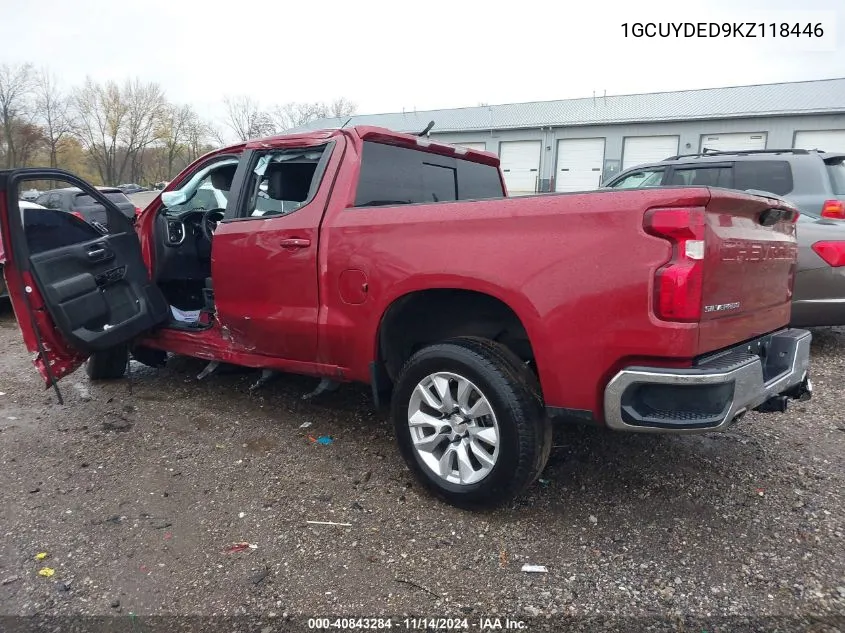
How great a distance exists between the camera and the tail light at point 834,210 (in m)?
5.33

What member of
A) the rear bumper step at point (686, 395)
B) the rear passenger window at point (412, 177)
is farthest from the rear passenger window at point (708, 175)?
the rear bumper step at point (686, 395)

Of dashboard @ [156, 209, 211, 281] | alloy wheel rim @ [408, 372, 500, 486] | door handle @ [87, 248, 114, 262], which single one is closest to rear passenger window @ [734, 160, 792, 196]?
alloy wheel rim @ [408, 372, 500, 486]

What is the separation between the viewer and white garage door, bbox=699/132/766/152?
2322 centimetres

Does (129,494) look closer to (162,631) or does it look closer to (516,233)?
(162,631)

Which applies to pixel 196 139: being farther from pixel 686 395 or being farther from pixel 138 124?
pixel 686 395

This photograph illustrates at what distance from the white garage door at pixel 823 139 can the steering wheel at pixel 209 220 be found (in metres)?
24.4

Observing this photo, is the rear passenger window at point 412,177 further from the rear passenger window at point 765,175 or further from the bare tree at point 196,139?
the bare tree at point 196,139

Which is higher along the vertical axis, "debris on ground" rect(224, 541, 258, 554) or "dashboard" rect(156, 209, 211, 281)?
"dashboard" rect(156, 209, 211, 281)

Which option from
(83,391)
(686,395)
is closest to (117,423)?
(83,391)

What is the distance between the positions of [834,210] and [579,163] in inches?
892

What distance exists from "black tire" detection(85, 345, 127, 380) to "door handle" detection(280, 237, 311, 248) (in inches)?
83.7

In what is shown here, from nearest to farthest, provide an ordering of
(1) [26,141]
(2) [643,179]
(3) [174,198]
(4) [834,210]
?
1. (3) [174,198]
2. (4) [834,210]
3. (2) [643,179]
4. (1) [26,141]

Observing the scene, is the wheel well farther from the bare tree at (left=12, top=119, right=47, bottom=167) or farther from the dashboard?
the bare tree at (left=12, top=119, right=47, bottom=167)

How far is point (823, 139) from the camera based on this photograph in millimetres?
22406
